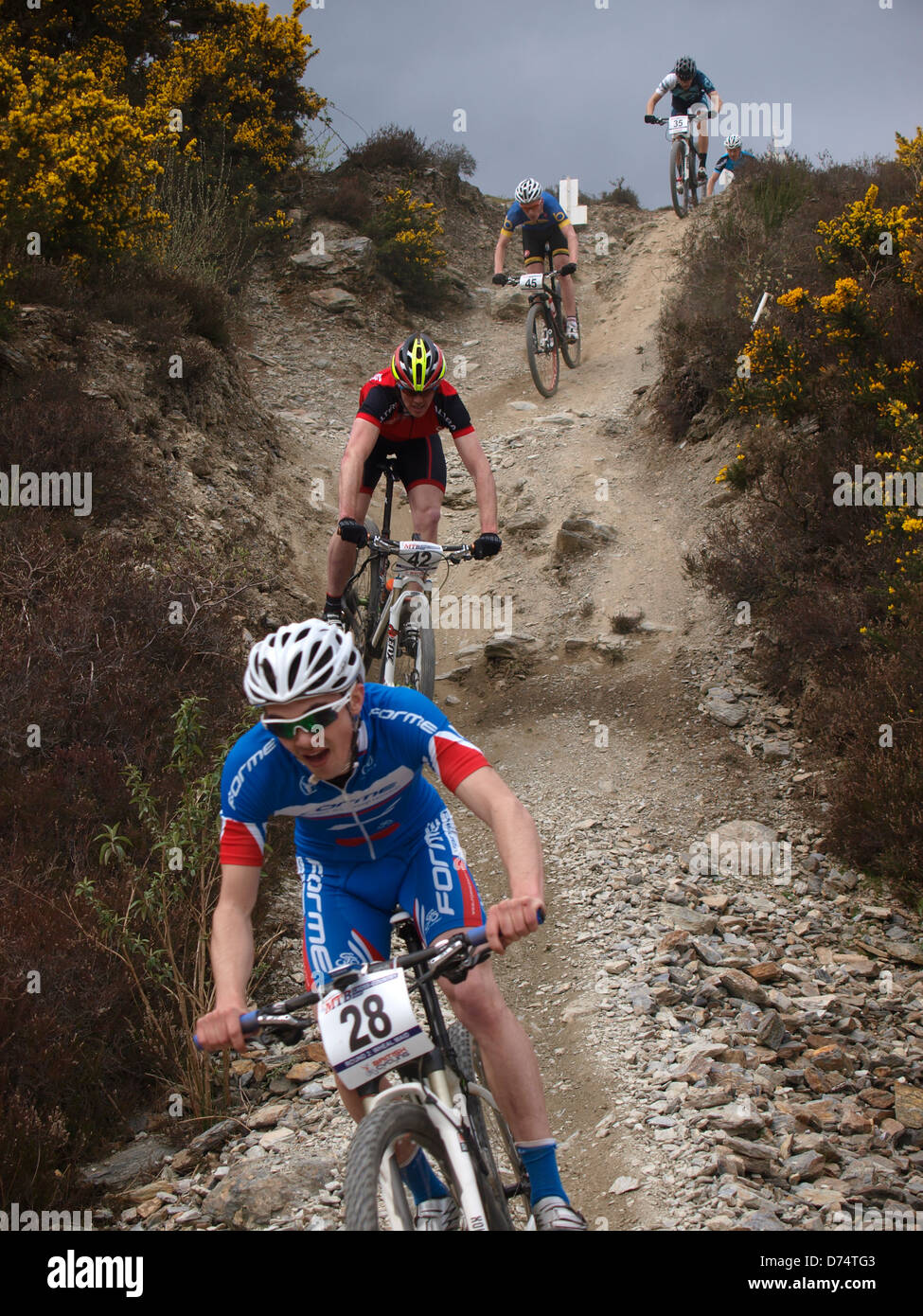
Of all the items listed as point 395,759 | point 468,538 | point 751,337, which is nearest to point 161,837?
point 395,759

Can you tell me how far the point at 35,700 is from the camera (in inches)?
233

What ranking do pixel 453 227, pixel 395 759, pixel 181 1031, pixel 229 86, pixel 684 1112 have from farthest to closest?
pixel 453 227, pixel 229 86, pixel 181 1031, pixel 684 1112, pixel 395 759

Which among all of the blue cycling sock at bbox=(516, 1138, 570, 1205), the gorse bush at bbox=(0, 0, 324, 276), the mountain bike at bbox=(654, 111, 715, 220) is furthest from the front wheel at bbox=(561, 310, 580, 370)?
the blue cycling sock at bbox=(516, 1138, 570, 1205)

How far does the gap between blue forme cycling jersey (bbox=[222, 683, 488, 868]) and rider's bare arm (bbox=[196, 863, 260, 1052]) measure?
7 cm

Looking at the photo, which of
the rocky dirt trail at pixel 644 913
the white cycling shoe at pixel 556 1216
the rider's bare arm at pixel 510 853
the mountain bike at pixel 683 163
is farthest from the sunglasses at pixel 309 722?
the mountain bike at pixel 683 163

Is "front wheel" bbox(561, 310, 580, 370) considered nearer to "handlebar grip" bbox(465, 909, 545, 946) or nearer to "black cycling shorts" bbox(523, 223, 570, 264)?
"black cycling shorts" bbox(523, 223, 570, 264)

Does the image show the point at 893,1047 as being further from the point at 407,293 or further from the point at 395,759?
the point at 407,293

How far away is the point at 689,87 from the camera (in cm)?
1534

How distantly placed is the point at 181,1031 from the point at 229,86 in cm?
1873

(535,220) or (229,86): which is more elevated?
(229,86)

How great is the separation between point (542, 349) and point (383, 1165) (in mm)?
12838

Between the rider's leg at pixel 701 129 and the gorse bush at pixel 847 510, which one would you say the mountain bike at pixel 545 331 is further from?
the rider's leg at pixel 701 129

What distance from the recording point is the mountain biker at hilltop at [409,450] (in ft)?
21.1

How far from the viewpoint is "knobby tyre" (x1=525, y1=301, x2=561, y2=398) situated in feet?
43.2
